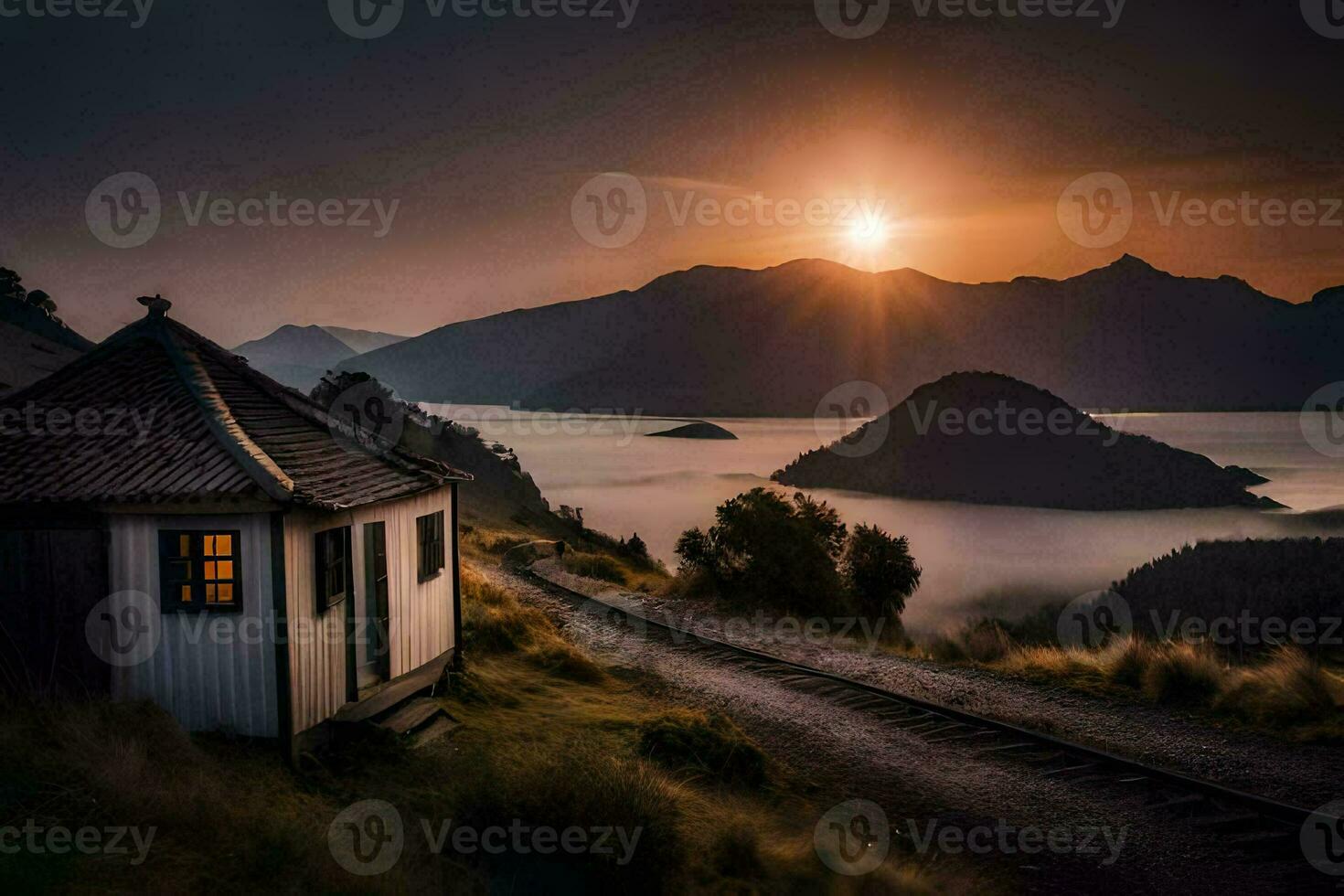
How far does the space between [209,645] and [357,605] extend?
1.89m

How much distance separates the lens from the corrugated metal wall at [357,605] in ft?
29.4

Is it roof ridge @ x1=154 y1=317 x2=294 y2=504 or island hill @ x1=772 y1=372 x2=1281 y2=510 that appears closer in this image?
roof ridge @ x1=154 y1=317 x2=294 y2=504

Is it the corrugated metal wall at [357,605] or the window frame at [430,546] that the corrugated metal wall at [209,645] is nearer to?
the corrugated metal wall at [357,605]

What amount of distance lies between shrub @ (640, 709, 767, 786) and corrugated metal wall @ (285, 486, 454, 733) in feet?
12.4

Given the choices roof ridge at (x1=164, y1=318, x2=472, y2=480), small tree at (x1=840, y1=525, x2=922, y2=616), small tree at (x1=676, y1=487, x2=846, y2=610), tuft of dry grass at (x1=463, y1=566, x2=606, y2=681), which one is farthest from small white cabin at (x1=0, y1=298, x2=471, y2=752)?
small tree at (x1=840, y1=525, x2=922, y2=616)

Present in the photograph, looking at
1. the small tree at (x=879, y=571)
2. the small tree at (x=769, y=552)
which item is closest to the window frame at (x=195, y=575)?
the small tree at (x=769, y=552)

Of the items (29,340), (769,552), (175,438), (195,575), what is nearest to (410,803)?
(195,575)

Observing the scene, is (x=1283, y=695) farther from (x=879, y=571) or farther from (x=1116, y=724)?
(x=879, y=571)

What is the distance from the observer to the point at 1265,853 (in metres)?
7.22

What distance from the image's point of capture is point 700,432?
168750 mm

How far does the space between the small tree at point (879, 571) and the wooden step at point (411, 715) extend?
17.7 meters

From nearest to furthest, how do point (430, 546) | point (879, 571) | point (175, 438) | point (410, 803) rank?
point (410, 803)
point (175, 438)
point (430, 546)
point (879, 571)

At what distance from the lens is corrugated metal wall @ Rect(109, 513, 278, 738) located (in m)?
8.66

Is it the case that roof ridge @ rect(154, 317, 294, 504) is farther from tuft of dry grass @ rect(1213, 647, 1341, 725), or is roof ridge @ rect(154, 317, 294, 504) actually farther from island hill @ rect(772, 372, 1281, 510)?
island hill @ rect(772, 372, 1281, 510)
